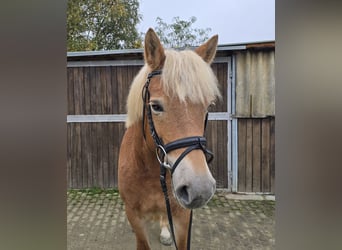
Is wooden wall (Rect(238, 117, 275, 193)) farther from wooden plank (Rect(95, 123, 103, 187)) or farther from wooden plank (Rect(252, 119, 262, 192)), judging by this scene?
wooden plank (Rect(95, 123, 103, 187))

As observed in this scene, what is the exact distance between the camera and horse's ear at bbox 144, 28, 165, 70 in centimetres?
108

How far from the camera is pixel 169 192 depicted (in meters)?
1.28

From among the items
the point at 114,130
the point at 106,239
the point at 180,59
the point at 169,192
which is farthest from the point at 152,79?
the point at 114,130

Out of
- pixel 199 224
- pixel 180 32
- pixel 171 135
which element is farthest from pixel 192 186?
pixel 180 32

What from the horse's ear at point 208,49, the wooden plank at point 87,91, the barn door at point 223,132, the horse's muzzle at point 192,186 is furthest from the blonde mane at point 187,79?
the wooden plank at point 87,91

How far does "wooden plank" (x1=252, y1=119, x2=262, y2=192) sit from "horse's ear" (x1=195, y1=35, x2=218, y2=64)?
2.34 meters

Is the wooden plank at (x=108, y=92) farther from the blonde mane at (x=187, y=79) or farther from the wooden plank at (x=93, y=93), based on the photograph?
the blonde mane at (x=187, y=79)

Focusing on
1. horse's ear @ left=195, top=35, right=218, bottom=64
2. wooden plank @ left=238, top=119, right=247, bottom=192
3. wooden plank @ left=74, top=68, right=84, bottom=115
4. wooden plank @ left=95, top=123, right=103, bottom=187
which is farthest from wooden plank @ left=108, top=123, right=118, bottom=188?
horse's ear @ left=195, top=35, right=218, bottom=64

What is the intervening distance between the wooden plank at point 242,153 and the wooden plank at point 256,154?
13cm

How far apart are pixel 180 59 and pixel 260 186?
2827mm
